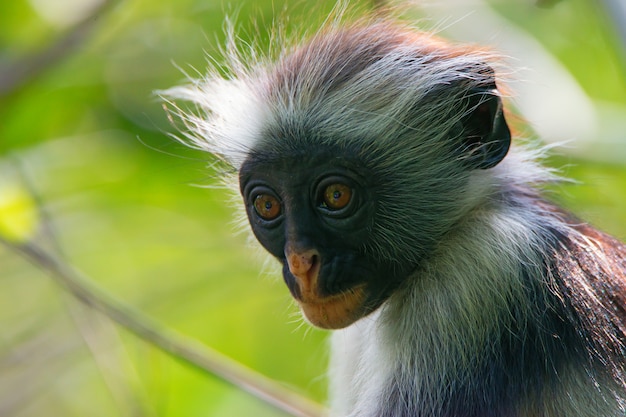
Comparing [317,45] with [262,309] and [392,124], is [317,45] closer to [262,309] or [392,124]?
[392,124]

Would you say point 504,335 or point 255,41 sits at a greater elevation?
point 255,41

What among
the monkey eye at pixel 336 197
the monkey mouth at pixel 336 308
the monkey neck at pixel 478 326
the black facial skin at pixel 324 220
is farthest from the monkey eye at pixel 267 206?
the monkey neck at pixel 478 326

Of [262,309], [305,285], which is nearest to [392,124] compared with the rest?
[305,285]

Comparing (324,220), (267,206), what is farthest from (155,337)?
(324,220)

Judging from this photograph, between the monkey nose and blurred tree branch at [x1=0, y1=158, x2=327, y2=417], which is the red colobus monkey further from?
blurred tree branch at [x1=0, y1=158, x2=327, y2=417]

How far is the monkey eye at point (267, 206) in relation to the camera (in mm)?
4520

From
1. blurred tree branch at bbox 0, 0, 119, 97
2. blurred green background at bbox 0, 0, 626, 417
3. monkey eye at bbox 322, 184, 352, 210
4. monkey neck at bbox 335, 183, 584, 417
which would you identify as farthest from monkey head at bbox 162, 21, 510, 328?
blurred tree branch at bbox 0, 0, 119, 97

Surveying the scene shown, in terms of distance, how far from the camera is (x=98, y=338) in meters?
5.79

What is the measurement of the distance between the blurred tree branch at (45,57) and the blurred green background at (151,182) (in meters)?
0.01

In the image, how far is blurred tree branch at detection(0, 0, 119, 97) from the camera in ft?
18.0

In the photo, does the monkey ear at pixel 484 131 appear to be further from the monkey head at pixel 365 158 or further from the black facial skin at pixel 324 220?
the black facial skin at pixel 324 220

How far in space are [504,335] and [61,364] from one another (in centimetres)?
487

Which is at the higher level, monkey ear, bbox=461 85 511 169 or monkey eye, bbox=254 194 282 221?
monkey ear, bbox=461 85 511 169

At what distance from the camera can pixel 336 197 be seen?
172 inches
